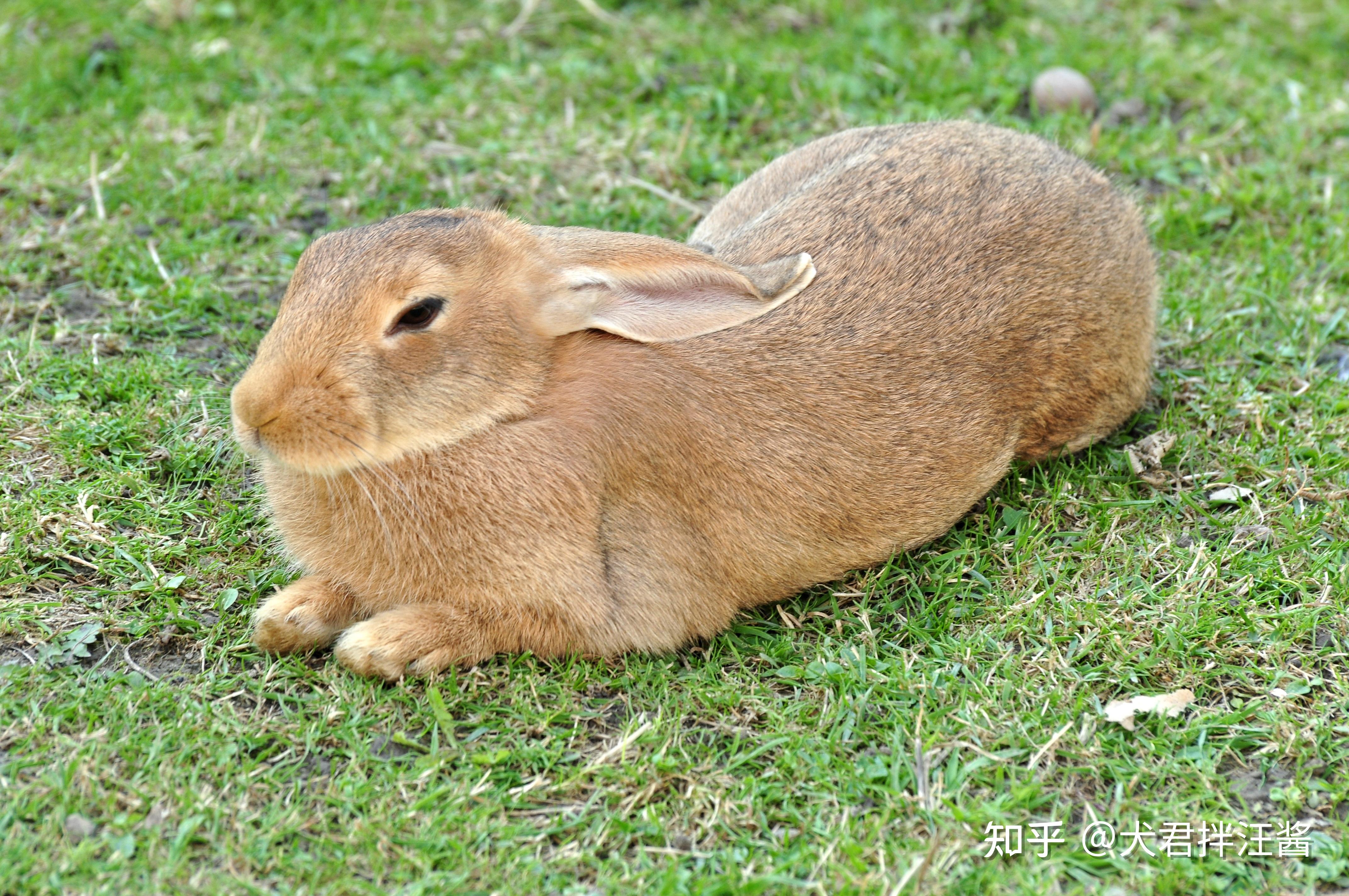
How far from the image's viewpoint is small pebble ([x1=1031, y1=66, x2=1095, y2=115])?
246 inches

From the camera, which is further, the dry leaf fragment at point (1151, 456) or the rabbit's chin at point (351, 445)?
the dry leaf fragment at point (1151, 456)

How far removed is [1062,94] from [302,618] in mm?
4549

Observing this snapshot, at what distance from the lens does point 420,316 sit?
3393 millimetres

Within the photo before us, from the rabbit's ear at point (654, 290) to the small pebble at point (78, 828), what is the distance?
1.65m

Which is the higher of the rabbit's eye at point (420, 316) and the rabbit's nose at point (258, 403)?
the rabbit's eye at point (420, 316)

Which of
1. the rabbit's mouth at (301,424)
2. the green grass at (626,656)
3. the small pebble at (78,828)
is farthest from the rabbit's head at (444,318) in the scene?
the small pebble at (78,828)

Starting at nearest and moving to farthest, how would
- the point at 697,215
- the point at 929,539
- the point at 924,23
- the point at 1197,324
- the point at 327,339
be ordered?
the point at 327,339
the point at 929,539
the point at 1197,324
the point at 697,215
the point at 924,23

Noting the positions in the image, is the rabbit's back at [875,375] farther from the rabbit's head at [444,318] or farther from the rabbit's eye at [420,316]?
the rabbit's eye at [420,316]

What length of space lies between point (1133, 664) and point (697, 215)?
8.93ft

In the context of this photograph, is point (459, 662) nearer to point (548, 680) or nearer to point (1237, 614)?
point (548, 680)

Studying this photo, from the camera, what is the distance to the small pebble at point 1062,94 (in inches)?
246

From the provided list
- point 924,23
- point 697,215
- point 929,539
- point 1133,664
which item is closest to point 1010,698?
point 1133,664

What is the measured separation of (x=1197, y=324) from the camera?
507cm

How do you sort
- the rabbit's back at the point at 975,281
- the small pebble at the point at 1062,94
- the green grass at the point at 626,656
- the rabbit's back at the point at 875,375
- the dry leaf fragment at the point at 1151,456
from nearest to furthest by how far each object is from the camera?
the green grass at the point at 626,656, the rabbit's back at the point at 875,375, the rabbit's back at the point at 975,281, the dry leaf fragment at the point at 1151,456, the small pebble at the point at 1062,94
